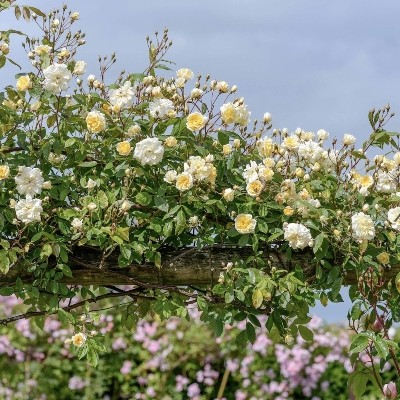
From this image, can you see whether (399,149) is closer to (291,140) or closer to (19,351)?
(291,140)

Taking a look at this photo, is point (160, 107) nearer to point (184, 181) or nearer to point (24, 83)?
point (184, 181)

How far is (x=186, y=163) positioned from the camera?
3129 millimetres

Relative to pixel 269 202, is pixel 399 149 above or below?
above

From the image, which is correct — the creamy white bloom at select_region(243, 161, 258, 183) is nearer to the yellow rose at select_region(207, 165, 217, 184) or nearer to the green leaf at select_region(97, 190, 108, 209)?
the yellow rose at select_region(207, 165, 217, 184)

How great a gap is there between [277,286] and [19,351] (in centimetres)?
449

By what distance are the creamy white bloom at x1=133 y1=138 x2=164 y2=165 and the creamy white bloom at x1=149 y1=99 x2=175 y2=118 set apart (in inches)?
7.1

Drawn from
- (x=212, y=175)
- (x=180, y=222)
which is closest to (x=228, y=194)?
(x=212, y=175)

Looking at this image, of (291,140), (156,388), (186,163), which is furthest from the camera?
(156,388)

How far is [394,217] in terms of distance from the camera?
3.28 metres

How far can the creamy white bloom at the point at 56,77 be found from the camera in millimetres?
3207

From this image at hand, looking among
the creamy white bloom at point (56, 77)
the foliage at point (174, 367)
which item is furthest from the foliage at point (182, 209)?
the foliage at point (174, 367)

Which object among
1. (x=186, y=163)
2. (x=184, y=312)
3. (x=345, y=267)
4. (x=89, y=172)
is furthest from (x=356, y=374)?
(x=89, y=172)

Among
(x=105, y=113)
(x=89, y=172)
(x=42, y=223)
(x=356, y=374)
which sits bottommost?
(x=356, y=374)

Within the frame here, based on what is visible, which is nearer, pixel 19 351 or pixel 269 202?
pixel 269 202
